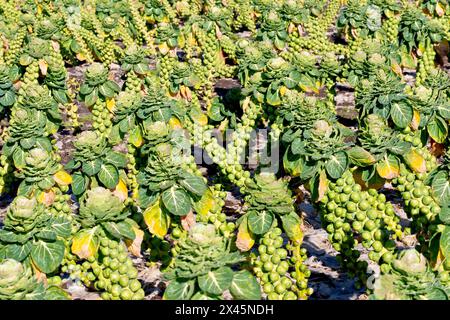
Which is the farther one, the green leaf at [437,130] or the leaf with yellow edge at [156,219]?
the green leaf at [437,130]

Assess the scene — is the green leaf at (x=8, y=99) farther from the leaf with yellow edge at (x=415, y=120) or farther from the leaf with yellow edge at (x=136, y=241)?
the leaf with yellow edge at (x=415, y=120)

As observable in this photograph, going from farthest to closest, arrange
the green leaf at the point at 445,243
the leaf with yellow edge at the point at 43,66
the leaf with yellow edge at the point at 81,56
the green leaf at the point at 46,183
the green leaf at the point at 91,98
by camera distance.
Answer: the leaf with yellow edge at the point at 81,56
the leaf with yellow edge at the point at 43,66
the green leaf at the point at 91,98
the green leaf at the point at 46,183
the green leaf at the point at 445,243

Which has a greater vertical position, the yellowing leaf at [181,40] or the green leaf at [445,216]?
the green leaf at [445,216]

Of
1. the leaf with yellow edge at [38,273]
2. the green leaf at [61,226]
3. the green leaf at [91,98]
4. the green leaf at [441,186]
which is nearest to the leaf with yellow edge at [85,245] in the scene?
the green leaf at [61,226]

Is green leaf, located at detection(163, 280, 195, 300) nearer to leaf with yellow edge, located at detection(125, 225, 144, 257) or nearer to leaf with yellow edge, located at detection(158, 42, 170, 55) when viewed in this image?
leaf with yellow edge, located at detection(125, 225, 144, 257)

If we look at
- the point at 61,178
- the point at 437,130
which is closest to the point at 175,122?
the point at 61,178

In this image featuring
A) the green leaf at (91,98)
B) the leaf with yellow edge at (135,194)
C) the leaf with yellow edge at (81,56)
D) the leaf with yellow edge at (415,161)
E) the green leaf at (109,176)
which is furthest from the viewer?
the leaf with yellow edge at (81,56)

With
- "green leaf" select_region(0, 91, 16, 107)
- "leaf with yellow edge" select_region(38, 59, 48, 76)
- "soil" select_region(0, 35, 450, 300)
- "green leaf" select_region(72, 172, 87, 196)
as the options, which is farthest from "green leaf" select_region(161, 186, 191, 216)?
"leaf with yellow edge" select_region(38, 59, 48, 76)

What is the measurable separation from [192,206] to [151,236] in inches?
32.5

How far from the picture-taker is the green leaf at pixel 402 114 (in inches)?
289

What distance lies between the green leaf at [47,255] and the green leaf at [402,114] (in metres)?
4.34

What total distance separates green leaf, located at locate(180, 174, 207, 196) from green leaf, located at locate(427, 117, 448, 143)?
3.27 m
